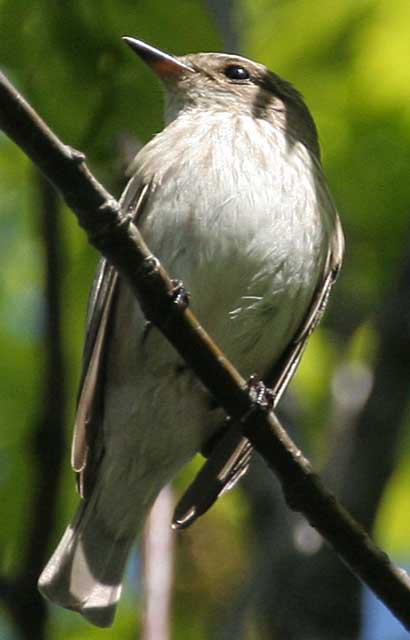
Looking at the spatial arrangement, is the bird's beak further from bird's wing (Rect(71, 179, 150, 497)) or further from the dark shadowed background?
bird's wing (Rect(71, 179, 150, 497))

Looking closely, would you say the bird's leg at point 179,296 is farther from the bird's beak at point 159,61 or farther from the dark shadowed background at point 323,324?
the bird's beak at point 159,61

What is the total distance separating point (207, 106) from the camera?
5.96 m

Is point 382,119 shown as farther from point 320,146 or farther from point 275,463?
point 275,463

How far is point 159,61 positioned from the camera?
546cm

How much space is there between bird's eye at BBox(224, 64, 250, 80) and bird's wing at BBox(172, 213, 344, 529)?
3.15 feet

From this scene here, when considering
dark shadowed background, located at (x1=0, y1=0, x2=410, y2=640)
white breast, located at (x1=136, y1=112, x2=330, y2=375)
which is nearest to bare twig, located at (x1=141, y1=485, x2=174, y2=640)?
dark shadowed background, located at (x1=0, y1=0, x2=410, y2=640)

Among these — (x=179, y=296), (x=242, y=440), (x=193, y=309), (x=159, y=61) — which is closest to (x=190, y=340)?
(x=179, y=296)

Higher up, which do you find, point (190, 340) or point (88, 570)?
point (190, 340)

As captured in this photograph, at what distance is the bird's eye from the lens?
20.2 feet

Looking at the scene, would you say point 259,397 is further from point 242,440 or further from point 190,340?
point 242,440

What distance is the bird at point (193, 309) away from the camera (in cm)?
509

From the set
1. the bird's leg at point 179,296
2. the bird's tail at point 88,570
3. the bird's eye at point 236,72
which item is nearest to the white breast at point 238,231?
the bird's eye at point 236,72

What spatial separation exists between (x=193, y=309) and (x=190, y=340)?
3.79ft

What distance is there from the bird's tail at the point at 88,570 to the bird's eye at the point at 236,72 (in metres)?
2.00
